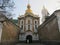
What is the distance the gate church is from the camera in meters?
31.4

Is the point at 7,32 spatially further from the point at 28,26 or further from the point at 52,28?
the point at 28,26

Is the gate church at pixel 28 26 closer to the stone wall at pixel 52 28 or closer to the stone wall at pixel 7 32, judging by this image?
the stone wall at pixel 7 32

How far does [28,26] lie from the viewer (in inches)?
1335

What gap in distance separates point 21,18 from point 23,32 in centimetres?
555

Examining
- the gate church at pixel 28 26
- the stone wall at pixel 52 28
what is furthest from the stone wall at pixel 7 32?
the gate church at pixel 28 26

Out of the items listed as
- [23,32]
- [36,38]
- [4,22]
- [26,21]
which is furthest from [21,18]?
[4,22]

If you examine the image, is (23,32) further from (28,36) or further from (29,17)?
(29,17)

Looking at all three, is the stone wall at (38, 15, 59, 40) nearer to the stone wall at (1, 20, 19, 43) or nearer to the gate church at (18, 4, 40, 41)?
the stone wall at (1, 20, 19, 43)

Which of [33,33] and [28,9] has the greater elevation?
[28,9]

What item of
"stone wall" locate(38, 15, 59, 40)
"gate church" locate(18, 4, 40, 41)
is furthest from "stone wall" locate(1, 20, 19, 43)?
"gate church" locate(18, 4, 40, 41)

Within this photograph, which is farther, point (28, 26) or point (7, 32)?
point (28, 26)

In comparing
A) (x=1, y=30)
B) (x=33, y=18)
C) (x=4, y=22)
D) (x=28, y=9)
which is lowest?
(x=1, y=30)

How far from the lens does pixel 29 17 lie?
34.7 meters

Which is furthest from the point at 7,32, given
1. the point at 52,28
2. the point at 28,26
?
the point at 28,26
